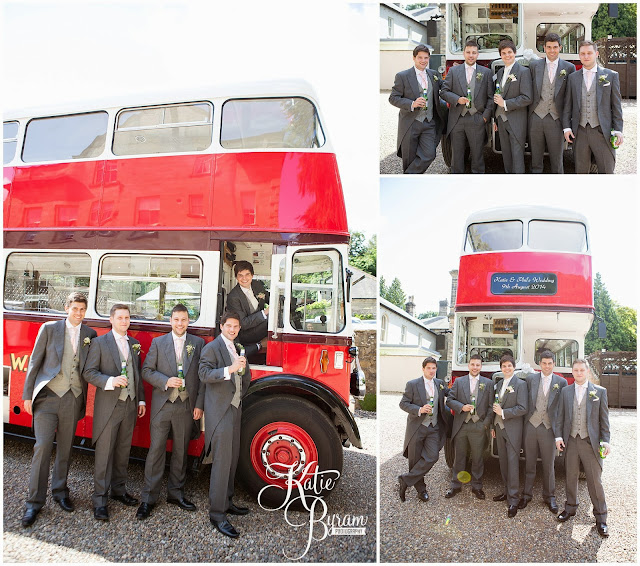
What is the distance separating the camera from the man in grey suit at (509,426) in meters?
3.51

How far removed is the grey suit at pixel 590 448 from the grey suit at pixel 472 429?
0.51 metres

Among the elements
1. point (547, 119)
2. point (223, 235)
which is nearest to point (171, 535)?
point (223, 235)

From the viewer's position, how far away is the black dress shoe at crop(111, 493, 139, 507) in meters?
3.64

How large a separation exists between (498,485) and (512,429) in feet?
1.31

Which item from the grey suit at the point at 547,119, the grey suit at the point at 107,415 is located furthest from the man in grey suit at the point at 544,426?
the grey suit at the point at 107,415

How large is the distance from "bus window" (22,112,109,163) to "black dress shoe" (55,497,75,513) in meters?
2.49

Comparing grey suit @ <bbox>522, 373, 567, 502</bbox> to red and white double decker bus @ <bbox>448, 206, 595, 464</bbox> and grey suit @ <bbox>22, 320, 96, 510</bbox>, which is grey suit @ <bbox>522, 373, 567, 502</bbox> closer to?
red and white double decker bus @ <bbox>448, 206, 595, 464</bbox>

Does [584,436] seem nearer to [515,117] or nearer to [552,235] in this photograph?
[552,235]

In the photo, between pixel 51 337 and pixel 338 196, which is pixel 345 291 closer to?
pixel 338 196

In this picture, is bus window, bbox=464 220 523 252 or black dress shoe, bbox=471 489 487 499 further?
bus window, bbox=464 220 523 252

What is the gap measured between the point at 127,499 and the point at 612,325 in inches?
139

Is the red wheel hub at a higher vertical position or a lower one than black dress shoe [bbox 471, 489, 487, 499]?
higher

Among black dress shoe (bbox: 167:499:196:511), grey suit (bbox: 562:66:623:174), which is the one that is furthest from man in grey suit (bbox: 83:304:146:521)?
grey suit (bbox: 562:66:623:174)

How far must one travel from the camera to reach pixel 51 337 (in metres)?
3.58
